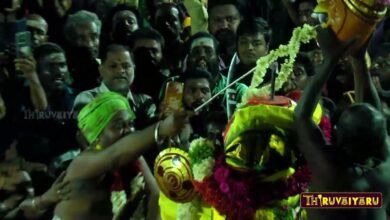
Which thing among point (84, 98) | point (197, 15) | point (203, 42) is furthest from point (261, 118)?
point (197, 15)

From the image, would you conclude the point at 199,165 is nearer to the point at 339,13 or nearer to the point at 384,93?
the point at 339,13

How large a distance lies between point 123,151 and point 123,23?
7.97ft

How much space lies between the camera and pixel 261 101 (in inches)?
132

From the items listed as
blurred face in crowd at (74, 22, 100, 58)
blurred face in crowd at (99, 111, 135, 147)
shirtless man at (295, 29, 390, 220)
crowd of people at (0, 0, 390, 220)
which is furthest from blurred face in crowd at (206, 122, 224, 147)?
blurred face in crowd at (74, 22, 100, 58)

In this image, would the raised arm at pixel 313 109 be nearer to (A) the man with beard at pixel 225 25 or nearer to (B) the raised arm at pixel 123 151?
(B) the raised arm at pixel 123 151

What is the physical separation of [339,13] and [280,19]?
3018 millimetres

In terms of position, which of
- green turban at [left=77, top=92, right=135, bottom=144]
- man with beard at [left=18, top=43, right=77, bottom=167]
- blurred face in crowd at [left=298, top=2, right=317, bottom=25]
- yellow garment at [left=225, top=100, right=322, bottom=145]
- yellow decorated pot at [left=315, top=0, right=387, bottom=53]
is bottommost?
man with beard at [left=18, top=43, right=77, bottom=167]

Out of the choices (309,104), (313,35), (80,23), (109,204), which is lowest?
(109,204)

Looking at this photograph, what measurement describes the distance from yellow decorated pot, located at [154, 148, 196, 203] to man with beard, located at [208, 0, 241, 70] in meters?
2.33

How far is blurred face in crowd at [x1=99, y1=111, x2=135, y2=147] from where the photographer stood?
3.71 metres

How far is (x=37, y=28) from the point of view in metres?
5.25

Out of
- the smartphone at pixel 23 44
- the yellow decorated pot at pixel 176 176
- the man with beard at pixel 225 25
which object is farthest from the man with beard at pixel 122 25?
the yellow decorated pot at pixel 176 176

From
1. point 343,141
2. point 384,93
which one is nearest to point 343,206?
point 343,141

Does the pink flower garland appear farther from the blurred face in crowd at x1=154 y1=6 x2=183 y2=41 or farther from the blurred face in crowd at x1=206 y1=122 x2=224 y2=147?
the blurred face in crowd at x1=154 y1=6 x2=183 y2=41
